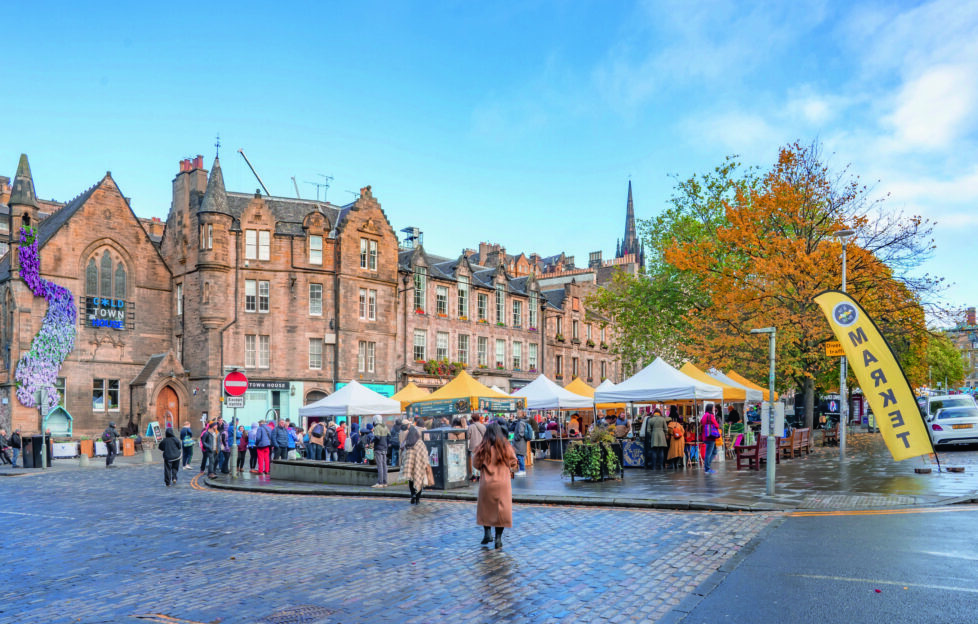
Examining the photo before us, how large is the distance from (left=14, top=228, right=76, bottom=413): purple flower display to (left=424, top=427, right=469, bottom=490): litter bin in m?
29.0

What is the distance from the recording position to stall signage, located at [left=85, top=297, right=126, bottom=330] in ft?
138

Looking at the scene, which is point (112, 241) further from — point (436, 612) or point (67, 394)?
point (436, 612)

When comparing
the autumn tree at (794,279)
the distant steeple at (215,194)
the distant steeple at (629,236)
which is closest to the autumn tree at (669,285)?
the autumn tree at (794,279)

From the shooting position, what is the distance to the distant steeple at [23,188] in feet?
134

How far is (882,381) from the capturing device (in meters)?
16.7

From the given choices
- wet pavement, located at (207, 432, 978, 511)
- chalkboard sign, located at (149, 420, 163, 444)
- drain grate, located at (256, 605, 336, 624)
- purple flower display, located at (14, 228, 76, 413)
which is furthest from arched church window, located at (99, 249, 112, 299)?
drain grate, located at (256, 605, 336, 624)

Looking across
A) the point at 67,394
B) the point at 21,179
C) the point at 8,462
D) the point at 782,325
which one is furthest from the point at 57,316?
the point at 782,325

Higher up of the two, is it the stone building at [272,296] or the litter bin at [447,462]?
the stone building at [272,296]

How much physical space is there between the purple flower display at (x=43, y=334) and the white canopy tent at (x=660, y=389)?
2936 centimetres

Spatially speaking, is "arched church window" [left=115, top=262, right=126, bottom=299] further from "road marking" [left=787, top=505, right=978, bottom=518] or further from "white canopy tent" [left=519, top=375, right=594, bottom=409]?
"road marking" [left=787, top=505, right=978, bottom=518]

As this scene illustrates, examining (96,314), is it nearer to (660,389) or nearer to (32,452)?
(32,452)

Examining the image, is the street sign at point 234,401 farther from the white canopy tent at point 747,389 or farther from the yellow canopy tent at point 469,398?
the white canopy tent at point 747,389

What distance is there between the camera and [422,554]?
33.4 ft

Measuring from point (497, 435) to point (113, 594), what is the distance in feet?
16.1
